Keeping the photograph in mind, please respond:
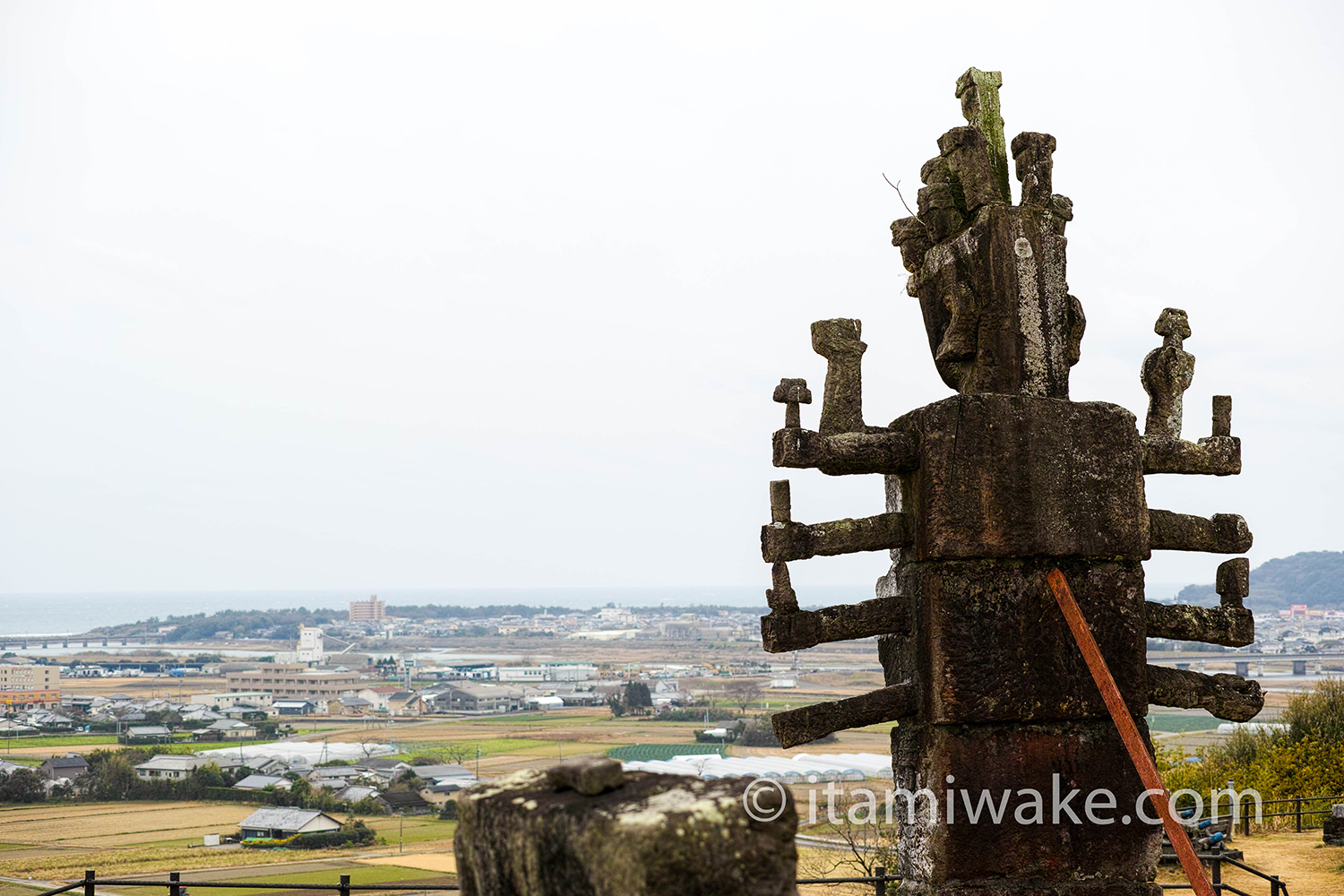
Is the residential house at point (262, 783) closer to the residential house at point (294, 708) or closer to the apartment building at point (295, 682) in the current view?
the residential house at point (294, 708)

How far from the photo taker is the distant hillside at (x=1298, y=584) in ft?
361

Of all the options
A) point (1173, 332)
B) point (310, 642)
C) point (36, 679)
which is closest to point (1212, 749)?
point (1173, 332)

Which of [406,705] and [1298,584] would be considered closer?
[406,705]

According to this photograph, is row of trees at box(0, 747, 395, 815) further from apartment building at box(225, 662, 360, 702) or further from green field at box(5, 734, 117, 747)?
apartment building at box(225, 662, 360, 702)

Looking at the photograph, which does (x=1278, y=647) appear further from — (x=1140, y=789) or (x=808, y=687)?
(x=1140, y=789)

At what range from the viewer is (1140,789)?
425 centimetres

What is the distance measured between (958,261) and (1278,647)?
9452 centimetres

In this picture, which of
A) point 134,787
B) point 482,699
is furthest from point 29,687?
point 134,787

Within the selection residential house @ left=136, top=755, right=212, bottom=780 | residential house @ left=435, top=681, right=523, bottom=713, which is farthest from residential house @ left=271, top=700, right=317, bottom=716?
residential house @ left=136, top=755, right=212, bottom=780

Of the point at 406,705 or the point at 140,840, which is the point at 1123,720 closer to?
the point at 140,840

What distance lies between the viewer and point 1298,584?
381 ft

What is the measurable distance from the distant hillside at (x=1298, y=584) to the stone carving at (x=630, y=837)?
371 feet

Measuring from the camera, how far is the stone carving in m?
1.94

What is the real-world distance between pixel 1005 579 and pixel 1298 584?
129211 mm
